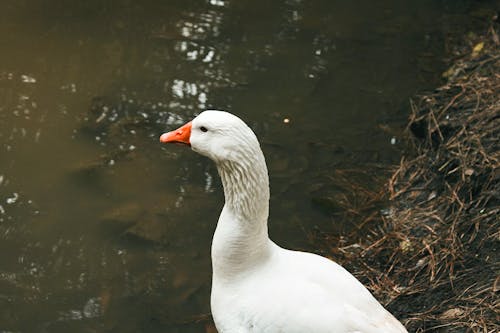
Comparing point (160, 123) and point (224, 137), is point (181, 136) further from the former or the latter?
point (160, 123)

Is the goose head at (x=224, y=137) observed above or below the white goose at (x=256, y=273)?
above

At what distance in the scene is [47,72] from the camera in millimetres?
6605

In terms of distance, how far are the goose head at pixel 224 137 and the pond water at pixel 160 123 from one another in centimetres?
166

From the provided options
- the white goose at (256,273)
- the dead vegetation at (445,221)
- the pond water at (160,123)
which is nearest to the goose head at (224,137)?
the white goose at (256,273)

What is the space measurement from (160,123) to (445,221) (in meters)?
2.37

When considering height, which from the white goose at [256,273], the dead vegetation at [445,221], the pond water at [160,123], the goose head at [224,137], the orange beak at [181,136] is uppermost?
the goose head at [224,137]

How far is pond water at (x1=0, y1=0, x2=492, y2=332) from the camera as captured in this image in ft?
16.5

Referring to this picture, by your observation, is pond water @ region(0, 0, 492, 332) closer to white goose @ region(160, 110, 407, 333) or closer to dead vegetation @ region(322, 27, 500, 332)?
dead vegetation @ region(322, 27, 500, 332)

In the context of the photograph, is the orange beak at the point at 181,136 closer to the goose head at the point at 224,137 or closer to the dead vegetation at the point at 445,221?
the goose head at the point at 224,137

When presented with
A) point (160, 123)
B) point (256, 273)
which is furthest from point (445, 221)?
point (160, 123)

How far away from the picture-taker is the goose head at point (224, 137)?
11.2ft

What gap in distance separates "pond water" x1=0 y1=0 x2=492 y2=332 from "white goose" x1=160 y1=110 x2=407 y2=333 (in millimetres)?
1221

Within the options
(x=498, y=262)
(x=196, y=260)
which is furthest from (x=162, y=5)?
(x=498, y=262)

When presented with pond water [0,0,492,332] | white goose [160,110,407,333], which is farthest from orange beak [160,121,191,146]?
pond water [0,0,492,332]
